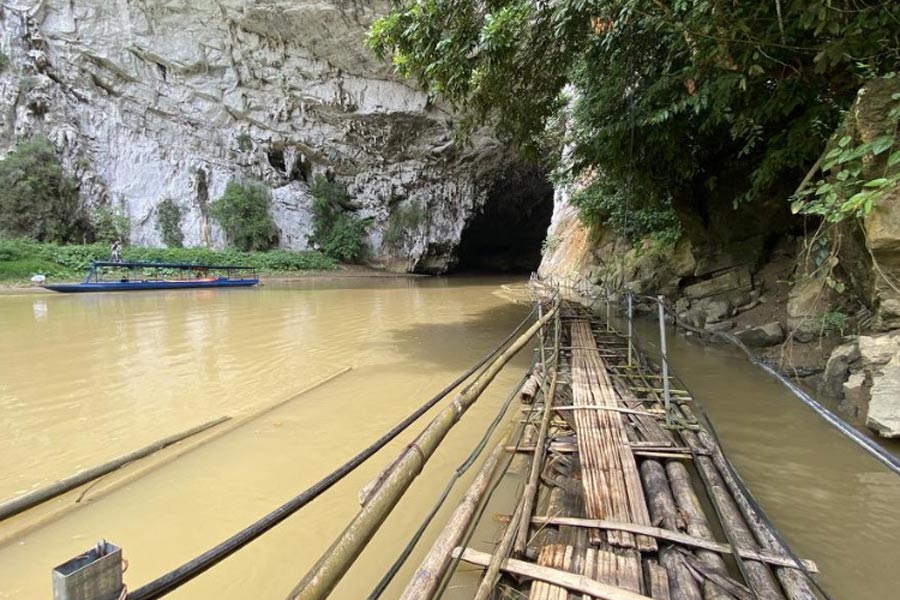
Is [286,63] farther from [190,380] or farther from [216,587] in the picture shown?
[216,587]

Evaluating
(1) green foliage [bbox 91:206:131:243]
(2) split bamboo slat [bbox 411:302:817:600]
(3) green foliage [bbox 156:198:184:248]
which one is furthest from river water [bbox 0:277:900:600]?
(3) green foliage [bbox 156:198:184:248]

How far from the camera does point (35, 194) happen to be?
20.0 metres

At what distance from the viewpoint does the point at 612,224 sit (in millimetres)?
11344

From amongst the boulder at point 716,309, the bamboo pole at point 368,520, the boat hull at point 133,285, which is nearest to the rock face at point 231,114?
the boat hull at point 133,285

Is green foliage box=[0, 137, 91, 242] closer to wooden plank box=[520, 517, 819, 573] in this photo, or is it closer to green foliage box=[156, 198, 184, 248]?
green foliage box=[156, 198, 184, 248]

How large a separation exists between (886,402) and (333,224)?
27.6 metres

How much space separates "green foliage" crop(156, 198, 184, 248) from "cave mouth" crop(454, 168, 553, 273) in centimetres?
1693

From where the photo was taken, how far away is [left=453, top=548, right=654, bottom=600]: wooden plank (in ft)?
5.11

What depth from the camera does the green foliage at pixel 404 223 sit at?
2831 cm

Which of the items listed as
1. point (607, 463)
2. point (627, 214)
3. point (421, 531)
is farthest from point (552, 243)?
point (421, 531)

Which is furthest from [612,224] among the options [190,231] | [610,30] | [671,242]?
[190,231]

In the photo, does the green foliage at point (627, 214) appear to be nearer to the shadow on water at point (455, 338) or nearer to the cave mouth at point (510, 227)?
the shadow on water at point (455, 338)

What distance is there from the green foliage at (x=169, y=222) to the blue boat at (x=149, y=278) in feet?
15.7

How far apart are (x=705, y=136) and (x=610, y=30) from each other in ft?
7.72
